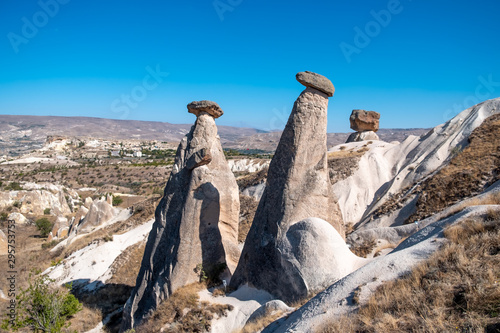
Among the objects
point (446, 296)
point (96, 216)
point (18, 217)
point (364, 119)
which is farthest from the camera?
point (18, 217)

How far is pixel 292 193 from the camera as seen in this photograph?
7.53 metres

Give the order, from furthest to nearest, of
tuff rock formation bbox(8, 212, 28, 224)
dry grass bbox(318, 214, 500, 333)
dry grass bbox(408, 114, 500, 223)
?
tuff rock formation bbox(8, 212, 28, 224)
dry grass bbox(408, 114, 500, 223)
dry grass bbox(318, 214, 500, 333)

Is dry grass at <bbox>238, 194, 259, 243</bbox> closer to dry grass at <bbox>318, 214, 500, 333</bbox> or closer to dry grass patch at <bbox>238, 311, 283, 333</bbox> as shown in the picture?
dry grass patch at <bbox>238, 311, 283, 333</bbox>

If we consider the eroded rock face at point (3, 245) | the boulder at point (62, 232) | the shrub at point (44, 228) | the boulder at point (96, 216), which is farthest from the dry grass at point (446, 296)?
the shrub at point (44, 228)

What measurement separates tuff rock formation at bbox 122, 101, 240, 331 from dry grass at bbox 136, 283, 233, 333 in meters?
0.24

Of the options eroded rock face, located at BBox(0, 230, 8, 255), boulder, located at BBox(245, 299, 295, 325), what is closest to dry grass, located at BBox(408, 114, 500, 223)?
boulder, located at BBox(245, 299, 295, 325)

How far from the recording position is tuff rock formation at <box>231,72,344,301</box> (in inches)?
289

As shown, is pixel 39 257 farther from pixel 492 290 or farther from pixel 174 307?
pixel 492 290

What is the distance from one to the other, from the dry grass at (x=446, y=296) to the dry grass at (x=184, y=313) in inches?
148

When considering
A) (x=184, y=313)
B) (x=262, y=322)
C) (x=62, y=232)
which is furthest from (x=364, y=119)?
(x=262, y=322)

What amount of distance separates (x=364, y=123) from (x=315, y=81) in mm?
21759

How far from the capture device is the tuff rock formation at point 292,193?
7336 mm

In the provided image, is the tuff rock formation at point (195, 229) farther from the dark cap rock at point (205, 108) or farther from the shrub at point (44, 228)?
the shrub at point (44, 228)

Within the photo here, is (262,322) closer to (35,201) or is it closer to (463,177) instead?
(463,177)
